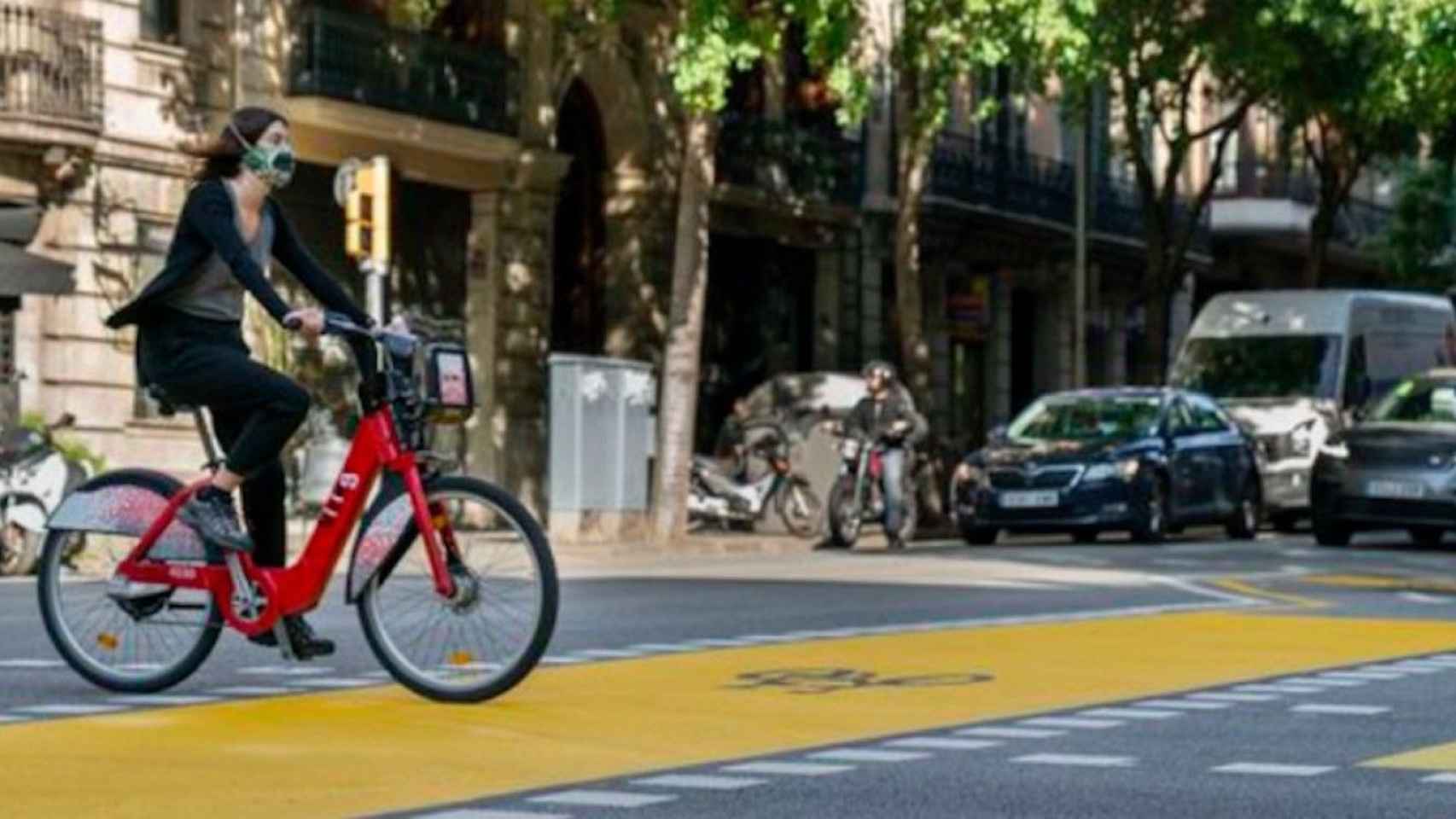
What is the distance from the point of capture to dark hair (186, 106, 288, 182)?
1321cm

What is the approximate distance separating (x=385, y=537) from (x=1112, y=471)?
23.8 meters

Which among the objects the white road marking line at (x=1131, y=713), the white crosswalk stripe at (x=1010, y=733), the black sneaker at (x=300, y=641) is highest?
the black sneaker at (x=300, y=641)

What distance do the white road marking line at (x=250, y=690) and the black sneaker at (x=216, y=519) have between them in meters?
0.56

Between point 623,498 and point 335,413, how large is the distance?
15.1 ft

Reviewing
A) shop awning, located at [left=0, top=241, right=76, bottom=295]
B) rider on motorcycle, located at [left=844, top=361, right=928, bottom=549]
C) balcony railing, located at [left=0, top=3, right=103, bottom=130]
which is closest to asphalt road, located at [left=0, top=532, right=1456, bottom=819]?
shop awning, located at [left=0, top=241, right=76, bottom=295]

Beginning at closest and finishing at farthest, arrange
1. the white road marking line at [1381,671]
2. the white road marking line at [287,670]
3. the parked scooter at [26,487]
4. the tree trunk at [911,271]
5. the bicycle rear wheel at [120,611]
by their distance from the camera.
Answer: the bicycle rear wheel at [120,611] < the white road marking line at [287,670] < the white road marking line at [1381,671] < the parked scooter at [26,487] < the tree trunk at [911,271]

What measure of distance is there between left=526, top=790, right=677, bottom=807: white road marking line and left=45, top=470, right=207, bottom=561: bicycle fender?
335 centimetres

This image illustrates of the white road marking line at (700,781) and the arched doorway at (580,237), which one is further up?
the arched doorway at (580,237)

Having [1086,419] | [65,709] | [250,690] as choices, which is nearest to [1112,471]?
[1086,419]

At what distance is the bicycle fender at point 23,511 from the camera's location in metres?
26.9

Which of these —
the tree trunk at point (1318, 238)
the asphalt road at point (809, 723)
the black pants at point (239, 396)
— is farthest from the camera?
the tree trunk at point (1318, 238)

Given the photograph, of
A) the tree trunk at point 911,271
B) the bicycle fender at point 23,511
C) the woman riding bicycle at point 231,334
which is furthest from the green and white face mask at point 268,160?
the tree trunk at point 911,271

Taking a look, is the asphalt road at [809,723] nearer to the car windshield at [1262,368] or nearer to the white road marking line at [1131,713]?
the white road marking line at [1131,713]

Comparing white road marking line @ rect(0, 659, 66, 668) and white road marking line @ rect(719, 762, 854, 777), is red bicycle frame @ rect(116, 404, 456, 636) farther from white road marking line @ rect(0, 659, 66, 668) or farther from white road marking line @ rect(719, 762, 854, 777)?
white road marking line @ rect(719, 762, 854, 777)
